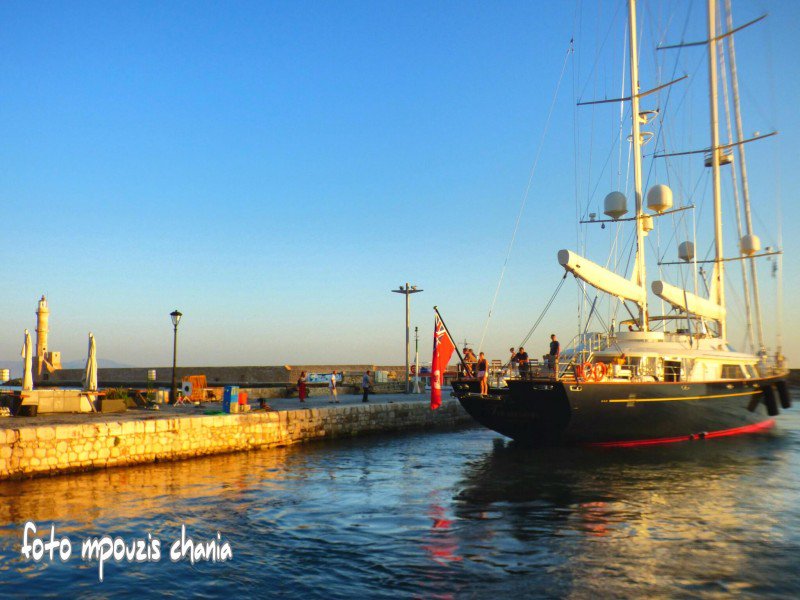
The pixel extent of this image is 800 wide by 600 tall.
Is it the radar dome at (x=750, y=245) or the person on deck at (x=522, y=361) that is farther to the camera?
the radar dome at (x=750, y=245)

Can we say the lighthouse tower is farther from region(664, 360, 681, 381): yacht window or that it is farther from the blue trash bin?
region(664, 360, 681, 381): yacht window

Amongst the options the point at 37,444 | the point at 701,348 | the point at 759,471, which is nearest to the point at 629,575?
the point at 759,471

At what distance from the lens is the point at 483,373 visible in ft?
67.4

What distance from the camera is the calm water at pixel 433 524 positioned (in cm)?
809

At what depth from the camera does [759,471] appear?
16.9m

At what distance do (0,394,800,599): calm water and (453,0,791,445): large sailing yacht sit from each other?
1.51 metres

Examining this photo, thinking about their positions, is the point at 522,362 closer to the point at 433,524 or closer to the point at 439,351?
the point at 439,351

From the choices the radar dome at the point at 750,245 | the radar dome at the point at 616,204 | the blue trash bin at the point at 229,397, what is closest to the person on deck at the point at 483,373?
the blue trash bin at the point at 229,397

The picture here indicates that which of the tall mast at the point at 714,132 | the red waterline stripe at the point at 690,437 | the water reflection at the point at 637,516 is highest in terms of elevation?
the tall mast at the point at 714,132

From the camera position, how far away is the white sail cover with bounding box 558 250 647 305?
1975 cm

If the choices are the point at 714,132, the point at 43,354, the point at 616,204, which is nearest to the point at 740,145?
the point at 714,132

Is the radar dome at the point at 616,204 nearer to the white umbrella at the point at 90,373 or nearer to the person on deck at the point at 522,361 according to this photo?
the person on deck at the point at 522,361

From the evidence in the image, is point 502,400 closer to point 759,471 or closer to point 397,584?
point 759,471

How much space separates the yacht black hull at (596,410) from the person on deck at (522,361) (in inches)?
25.4
